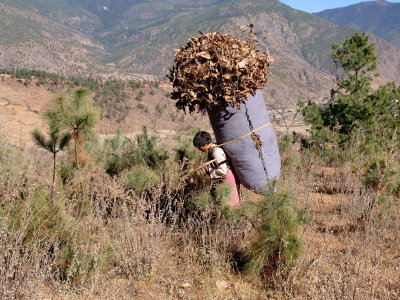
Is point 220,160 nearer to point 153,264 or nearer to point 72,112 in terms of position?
point 153,264

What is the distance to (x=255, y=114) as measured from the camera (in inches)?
119

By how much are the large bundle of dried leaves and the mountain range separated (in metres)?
41.9

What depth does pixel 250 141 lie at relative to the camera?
3.03 meters

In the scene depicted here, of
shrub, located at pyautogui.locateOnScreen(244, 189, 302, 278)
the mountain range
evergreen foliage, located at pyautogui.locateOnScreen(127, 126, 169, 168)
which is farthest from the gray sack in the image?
the mountain range

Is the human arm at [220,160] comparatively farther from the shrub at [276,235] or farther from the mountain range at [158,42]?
the mountain range at [158,42]

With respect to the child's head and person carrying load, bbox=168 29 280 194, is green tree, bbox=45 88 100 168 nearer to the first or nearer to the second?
person carrying load, bbox=168 29 280 194

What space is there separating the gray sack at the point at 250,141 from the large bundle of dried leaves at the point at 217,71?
5.3 inches

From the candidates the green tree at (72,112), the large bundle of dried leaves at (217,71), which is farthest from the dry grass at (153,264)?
the large bundle of dried leaves at (217,71)

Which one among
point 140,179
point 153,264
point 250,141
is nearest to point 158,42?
point 140,179

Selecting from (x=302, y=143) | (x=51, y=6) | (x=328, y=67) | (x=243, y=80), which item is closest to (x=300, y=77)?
(x=328, y=67)

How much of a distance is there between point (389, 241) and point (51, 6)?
198 meters

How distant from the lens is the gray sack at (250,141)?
9.86ft

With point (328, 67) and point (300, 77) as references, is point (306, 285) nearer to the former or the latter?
point (300, 77)

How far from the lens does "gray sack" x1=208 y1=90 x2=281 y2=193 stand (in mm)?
3004
